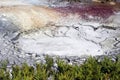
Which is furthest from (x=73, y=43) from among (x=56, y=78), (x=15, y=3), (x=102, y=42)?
(x=15, y=3)


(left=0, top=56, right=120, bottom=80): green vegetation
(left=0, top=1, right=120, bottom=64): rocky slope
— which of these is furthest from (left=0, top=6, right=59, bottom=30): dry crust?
(left=0, top=56, right=120, bottom=80): green vegetation

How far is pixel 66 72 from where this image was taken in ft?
21.3

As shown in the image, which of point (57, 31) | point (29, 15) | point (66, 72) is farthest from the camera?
point (29, 15)

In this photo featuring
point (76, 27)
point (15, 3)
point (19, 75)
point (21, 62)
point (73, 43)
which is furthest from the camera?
point (15, 3)

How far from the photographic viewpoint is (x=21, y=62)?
7441 millimetres

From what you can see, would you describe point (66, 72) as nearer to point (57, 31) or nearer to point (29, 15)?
point (57, 31)

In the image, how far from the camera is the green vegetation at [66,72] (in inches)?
249

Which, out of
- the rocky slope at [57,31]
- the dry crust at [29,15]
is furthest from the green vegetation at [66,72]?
the dry crust at [29,15]

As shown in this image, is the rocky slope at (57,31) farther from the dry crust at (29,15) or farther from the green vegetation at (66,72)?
the green vegetation at (66,72)

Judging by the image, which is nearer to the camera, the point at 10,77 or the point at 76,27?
the point at 10,77

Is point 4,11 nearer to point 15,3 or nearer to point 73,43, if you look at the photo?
point 15,3

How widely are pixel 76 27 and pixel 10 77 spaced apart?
3.21m

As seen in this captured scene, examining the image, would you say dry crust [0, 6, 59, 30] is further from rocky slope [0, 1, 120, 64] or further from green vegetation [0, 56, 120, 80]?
green vegetation [0, 56, 120, 80]

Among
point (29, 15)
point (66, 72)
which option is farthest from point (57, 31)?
point (66, 72)
